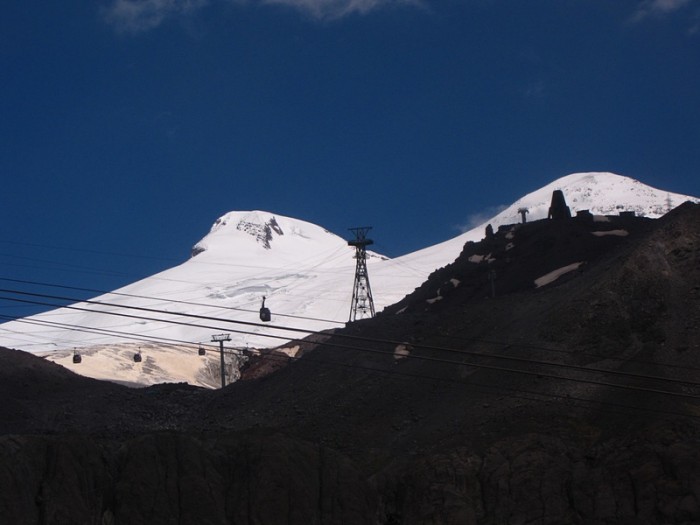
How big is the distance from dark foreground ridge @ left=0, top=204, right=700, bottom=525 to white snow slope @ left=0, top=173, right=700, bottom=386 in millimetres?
38949

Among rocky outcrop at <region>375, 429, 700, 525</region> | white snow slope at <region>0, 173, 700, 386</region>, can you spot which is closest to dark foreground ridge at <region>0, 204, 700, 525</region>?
rocky outcrop at <region>375, 429, 700, 525</region>

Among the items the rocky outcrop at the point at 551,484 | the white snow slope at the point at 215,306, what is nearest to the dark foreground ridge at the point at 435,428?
the rocky outcrop at the point at 551,484

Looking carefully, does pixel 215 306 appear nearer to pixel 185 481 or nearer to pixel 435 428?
pixel 435 428

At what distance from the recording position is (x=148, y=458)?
34969mm

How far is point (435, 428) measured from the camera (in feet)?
125

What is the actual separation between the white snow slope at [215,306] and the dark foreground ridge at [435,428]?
38.9m

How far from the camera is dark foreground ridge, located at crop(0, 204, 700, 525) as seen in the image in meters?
33.3

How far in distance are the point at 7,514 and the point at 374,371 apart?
18.0m

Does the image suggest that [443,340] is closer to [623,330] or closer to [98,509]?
[623,330]

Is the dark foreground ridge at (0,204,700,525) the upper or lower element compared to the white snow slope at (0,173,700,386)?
lower

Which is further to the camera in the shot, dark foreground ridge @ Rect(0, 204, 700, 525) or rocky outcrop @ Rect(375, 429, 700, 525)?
dark foreground ridge @ Rect(0, 204, 700, 525)

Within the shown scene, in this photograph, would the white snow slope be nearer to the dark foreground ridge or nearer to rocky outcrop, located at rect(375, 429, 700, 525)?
the dark foreground ridge

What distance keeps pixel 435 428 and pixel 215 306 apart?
343 ft

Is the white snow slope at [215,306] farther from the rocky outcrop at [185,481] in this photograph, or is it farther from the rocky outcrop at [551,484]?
the rocky outcrop at [551,484]
